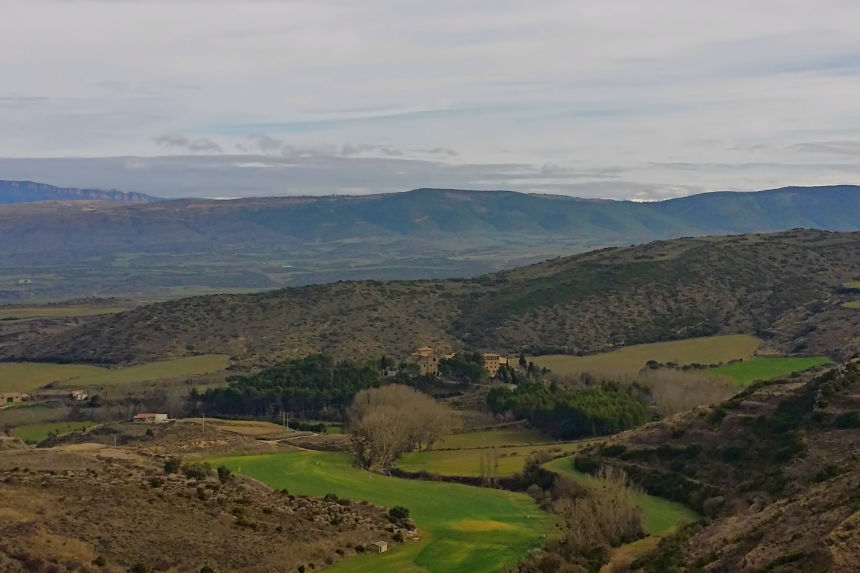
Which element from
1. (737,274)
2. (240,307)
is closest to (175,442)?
(240,307)

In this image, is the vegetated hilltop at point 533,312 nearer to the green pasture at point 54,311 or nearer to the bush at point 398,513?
the green pasture at point 54,311

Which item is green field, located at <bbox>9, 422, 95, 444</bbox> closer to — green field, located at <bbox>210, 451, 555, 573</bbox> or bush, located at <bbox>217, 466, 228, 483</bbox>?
green field, located at <bbox>210, 451, 555, 573</bbox>

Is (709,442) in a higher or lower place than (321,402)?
higher

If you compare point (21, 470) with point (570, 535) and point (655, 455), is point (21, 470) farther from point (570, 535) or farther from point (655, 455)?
point (655, 455)

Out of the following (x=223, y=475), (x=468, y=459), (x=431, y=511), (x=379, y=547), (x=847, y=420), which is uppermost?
(x=847, y=420)

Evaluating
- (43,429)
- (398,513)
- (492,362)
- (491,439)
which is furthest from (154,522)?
(492,362)

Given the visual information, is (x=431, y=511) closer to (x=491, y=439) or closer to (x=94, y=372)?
(x=491, y=439)
